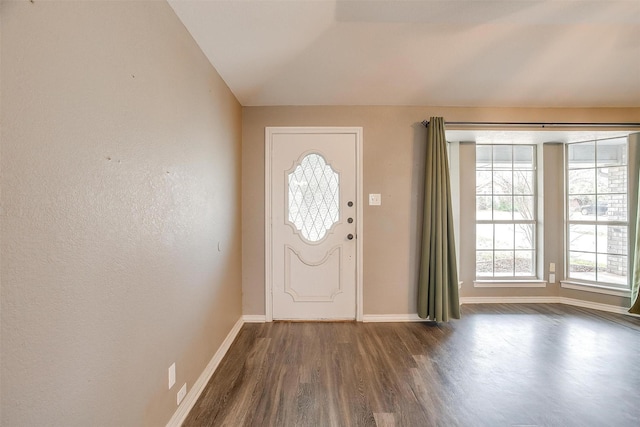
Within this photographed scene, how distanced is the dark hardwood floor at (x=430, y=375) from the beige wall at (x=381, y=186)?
372 mm

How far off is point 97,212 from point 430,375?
7.20 ft

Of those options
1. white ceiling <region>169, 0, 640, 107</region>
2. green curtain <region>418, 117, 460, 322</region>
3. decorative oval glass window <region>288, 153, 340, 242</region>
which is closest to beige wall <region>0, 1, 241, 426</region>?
white ceiling <region>169, 0, 640, 107</region>

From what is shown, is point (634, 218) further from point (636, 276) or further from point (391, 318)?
point (391, 318)

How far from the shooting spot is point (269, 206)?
2930mm

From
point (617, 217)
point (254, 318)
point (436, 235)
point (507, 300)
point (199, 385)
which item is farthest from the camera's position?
point (507, 300)

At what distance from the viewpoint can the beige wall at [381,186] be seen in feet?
9.58

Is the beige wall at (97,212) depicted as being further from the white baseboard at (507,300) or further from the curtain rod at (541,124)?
the white baseboard at (507,300)

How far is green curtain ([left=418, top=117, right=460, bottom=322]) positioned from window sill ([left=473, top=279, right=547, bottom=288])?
0.92 metres

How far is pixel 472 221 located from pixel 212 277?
313cm

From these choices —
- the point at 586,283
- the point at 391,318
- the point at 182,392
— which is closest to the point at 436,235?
the point at 391,318

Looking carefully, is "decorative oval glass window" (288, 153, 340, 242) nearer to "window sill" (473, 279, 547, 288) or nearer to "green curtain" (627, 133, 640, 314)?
"window sill" (473, 279, 547, 288)

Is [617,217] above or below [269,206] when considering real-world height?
below

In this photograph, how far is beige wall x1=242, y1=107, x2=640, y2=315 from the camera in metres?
2.92

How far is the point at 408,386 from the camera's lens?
72.4 inches
